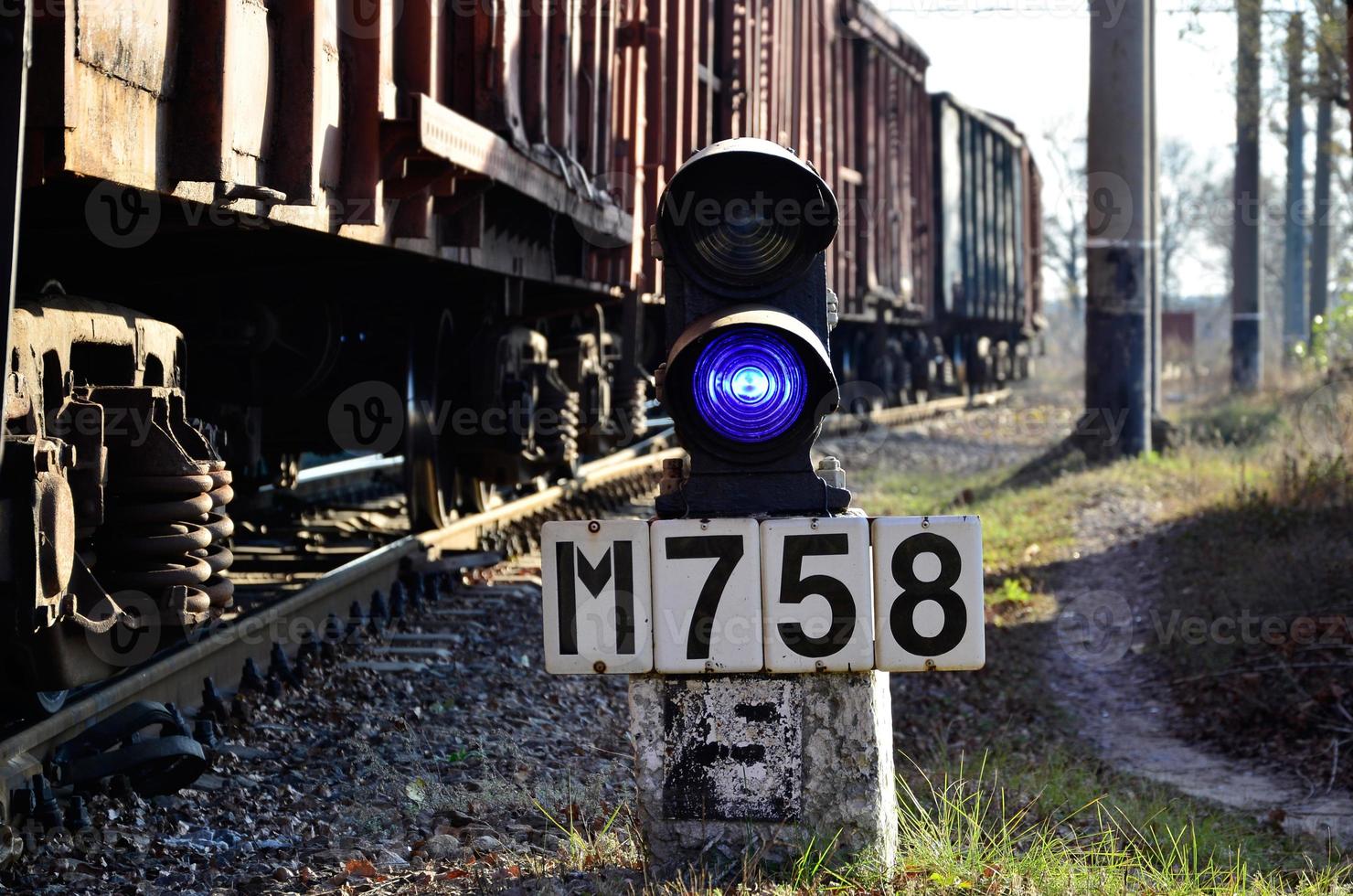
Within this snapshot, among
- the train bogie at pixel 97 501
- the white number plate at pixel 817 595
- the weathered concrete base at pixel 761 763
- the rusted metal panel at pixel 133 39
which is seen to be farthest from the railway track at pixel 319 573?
the white number plate at pixel 817 595

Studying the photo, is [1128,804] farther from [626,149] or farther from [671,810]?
[626,149]

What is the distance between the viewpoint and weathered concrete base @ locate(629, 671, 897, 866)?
302cm

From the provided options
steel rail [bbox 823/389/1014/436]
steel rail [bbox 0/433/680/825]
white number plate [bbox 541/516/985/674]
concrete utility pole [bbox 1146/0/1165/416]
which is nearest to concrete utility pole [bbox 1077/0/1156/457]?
concrete utility pole [bbox 1146/0/1165/416]

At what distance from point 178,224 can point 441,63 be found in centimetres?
187

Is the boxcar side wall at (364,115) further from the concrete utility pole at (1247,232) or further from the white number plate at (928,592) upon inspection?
the concrete utility pole at (1247,232)

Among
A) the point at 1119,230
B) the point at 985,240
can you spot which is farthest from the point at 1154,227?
the point at 985,240

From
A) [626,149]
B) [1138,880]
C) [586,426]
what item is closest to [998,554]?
[586,426]

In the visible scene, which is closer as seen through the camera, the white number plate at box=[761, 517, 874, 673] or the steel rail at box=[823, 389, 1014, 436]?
the white number plate at box=[761, 517, 874, 673]

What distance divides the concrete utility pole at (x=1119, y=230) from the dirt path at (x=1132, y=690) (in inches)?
116

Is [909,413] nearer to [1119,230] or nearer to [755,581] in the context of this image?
[1119,230]

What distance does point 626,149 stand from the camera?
8.43 metres

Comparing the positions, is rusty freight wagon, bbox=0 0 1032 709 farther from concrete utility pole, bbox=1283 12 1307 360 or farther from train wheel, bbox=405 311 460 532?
concrete utility pole, bbox=1283 12 1307 360

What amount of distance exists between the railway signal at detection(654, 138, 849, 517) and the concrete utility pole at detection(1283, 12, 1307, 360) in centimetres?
1678

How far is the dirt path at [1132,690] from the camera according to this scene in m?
4.85
